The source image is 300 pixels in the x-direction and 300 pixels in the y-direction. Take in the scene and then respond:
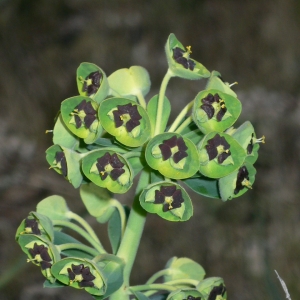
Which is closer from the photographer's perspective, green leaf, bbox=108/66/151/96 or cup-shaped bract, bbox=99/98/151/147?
cup-shaped bract, bbox=99/98/151/147

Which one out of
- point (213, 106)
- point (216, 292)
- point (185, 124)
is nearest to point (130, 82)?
point (185, 124)

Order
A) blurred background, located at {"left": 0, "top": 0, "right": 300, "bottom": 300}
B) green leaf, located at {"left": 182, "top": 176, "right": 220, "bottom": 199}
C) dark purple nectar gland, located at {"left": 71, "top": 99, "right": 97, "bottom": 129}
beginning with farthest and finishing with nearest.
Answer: blurred background, located at {"left": 0, "top": 0, "right": 300, "bottom": 300} → green leaf, located at {"left": 182, "top": 176, "right": 220, "bottom": 199} → dark purple nectar gland, located at {"left": 71, "top": 99, "right": 97, "bottom": 129}

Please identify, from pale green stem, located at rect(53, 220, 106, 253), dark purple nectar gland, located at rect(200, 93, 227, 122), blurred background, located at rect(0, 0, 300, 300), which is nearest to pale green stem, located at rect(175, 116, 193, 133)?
dark purple nectar gland, located at rect(200, 93, 227, 122)

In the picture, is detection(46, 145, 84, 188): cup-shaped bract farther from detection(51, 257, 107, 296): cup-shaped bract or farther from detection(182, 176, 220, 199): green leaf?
detection(182, 176, 220, 199): green leaf

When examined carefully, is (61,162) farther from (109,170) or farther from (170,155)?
(170,155)

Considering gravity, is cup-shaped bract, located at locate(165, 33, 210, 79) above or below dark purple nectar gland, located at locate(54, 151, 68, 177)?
above

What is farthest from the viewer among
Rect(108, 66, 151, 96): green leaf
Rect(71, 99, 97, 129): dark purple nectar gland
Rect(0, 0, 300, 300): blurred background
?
Rect(0, 0, 300, 300): blurred background

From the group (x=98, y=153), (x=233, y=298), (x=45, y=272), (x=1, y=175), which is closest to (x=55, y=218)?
(x=45, y=272)
